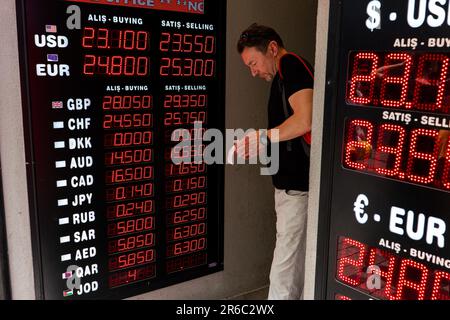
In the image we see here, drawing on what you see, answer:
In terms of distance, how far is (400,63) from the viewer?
1637mm

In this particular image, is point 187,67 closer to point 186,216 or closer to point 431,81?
point 186,216

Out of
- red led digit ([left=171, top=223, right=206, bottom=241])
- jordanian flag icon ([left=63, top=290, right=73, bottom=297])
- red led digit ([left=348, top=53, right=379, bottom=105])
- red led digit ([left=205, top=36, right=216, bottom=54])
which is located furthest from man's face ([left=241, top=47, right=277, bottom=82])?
jordanian flag icon ([left=63, top=290, right=73, bottom=297])

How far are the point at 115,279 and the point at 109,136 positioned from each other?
2.69 feet

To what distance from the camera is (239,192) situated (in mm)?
3229

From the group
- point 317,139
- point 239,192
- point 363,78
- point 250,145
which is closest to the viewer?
point 363,78

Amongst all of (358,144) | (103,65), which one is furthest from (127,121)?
(358,144)

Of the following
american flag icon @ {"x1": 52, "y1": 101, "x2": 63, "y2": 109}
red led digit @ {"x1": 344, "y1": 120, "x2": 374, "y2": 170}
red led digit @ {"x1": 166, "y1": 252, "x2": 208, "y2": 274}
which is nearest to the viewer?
red led digit @ {"x1": 344, "y1": 120, "x2": 374, "y2": 170}

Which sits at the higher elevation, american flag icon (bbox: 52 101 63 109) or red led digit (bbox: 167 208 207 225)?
american flag icon (bbox: 52 101 63 109)

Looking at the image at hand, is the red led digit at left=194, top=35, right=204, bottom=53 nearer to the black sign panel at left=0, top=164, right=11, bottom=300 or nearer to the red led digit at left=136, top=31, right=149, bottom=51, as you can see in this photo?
the red led digit at left=136, top=31, right=149, bottom=51

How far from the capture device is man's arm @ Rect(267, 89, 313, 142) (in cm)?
237

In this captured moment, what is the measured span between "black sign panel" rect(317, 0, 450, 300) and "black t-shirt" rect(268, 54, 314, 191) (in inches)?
22.6

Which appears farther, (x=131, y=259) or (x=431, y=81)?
(x=131, y=259)

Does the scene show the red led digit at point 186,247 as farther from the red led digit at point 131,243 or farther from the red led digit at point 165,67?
the red led digit at point 165,67

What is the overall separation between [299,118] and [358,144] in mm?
598
